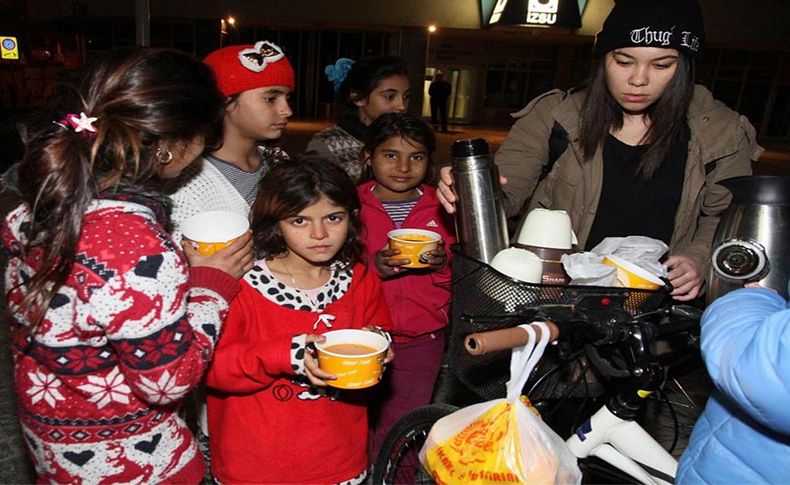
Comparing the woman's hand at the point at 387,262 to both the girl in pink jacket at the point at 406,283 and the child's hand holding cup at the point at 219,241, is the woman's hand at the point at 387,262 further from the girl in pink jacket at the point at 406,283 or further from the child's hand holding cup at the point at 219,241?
the child's hand holding cup at the point at 219,241

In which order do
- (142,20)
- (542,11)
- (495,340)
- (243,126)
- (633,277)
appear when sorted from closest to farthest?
(495,340), (633,277), (243,126), (142,20), (542,11)

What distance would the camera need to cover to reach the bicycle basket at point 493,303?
58.0 inches

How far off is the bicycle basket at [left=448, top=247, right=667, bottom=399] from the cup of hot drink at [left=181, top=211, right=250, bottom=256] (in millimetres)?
773

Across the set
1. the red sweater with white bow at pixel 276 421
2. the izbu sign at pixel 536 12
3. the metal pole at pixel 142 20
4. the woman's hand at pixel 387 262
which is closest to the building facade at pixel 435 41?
the izbu sign at pixel 536 12

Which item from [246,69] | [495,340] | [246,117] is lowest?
[495,340]

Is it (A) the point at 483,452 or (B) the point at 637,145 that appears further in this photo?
(B) the point at 637,145

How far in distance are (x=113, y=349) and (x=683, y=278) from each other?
175 centimetres

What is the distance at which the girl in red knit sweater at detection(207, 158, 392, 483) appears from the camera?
199 centimetres

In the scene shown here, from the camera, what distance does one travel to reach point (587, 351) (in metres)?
1.49

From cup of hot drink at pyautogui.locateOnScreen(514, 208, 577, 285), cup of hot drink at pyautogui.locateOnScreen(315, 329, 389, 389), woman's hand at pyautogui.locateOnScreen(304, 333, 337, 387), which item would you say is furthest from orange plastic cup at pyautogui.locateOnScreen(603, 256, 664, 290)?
woman's hand at pyautogui.locateOnScreen(304, 333, 337, 387)

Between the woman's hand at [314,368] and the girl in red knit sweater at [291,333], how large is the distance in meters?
0.20

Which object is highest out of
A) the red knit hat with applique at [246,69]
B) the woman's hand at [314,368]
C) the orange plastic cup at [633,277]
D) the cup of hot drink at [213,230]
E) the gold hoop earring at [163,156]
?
the red knit hat with applique at [246,69]

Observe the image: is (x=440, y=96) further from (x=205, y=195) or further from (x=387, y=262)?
(x=387, y=262)

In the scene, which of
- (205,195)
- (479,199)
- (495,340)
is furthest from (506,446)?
(205,195)
